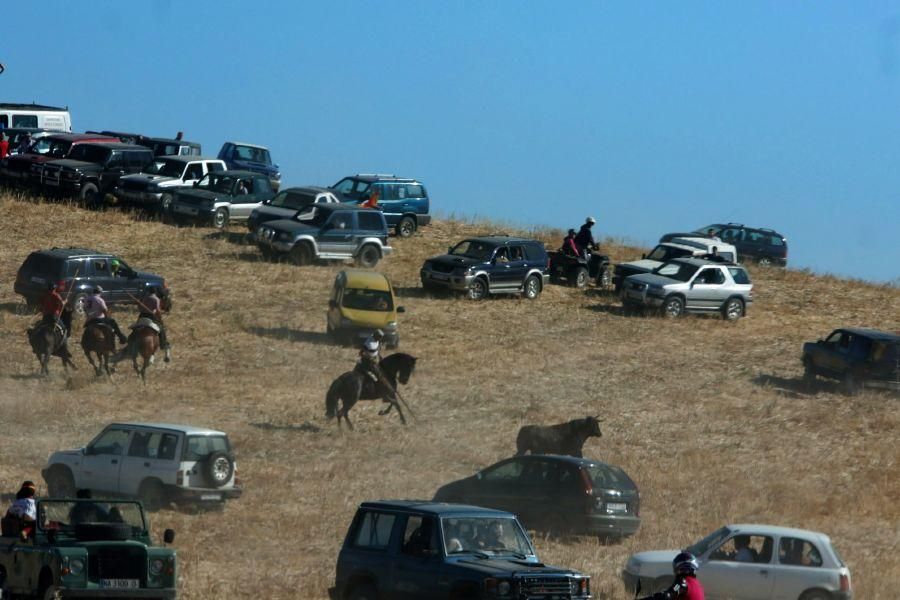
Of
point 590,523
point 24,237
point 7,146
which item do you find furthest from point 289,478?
point 7,146

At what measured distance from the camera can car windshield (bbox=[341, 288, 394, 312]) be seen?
3666 centimetres

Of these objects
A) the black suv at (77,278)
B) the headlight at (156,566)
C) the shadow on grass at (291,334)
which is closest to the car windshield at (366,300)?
the shadow on grass at (291,334)

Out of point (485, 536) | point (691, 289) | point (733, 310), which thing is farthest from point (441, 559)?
point (733, 310)

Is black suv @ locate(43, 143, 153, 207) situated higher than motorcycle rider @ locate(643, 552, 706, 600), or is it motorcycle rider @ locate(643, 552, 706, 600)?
black suv @ locate(43, 143, 153, 207)

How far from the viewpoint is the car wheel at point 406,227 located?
49781mm

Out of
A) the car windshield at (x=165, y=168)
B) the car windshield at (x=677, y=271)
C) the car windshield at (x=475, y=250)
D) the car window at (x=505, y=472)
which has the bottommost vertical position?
the car window at (x=505, y=472)

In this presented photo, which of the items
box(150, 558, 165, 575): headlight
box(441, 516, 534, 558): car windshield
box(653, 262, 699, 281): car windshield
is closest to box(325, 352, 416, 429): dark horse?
box(441, 516, 534, 558): car windshield

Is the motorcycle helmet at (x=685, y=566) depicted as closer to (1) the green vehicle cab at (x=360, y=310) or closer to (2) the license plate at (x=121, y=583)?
(2) the license plate at (x=121, y=583)

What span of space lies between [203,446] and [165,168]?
27.7 meters

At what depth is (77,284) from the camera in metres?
36.0

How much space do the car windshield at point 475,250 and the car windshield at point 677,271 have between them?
16.3 feet

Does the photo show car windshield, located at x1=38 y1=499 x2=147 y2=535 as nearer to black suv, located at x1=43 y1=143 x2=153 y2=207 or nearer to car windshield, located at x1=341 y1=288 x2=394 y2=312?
car windshield, located at x1=341 y1=288 x2=394 y2=312

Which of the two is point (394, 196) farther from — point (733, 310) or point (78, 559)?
point (78, 559)

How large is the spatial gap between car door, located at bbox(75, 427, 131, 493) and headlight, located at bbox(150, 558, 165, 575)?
6782 mm
